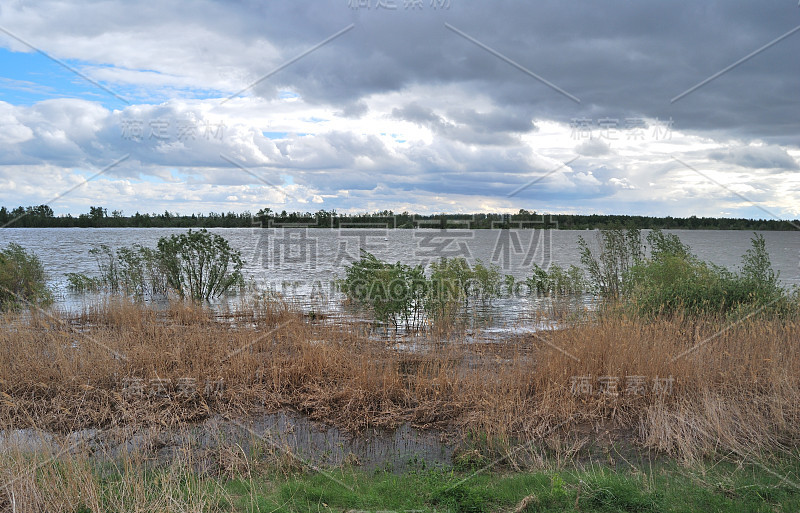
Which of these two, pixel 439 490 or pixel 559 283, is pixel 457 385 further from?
pixel 559 283

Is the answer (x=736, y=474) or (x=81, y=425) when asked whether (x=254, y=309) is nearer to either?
(x=81, y=425)

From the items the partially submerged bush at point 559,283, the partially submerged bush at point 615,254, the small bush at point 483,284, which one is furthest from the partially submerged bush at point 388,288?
the partially submerged bush at point 559,283

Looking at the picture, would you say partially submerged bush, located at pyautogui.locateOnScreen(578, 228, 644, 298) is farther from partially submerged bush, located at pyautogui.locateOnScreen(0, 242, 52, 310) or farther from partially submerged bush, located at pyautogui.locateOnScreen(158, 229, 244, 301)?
partially submerged bush, located at pyautogui.locateOnScreen(0, 242, 52, 310)

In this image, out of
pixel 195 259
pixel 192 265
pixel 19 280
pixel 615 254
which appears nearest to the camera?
pixel 19 280

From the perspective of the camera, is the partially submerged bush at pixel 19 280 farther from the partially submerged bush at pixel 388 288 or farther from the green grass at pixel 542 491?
the green grass at pixel 542 491

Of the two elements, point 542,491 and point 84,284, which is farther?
point 84,284

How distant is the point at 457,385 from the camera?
9727mm

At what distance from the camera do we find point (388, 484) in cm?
663

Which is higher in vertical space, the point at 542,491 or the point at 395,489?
the point at 542,491

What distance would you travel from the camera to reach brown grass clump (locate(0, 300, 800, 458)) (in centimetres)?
834

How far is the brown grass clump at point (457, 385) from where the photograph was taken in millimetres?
8336

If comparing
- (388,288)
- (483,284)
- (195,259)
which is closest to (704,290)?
(388,288)

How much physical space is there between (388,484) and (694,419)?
483cm

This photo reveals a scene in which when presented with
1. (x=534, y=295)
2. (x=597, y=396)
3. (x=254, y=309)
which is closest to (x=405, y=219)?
(x=534, y=295)
